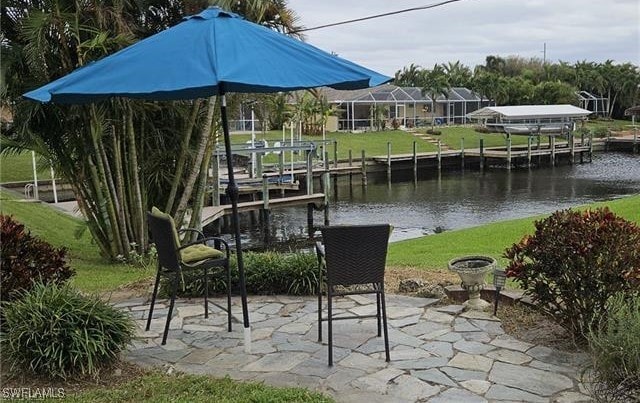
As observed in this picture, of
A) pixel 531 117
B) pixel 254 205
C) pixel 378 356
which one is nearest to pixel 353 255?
pixel 378 356

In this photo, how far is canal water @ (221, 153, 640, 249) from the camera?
17.8 m

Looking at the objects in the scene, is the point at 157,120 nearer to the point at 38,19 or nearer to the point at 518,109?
the point at 38,19

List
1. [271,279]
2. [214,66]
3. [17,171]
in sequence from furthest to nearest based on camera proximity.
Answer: [17,171]
[271,279]
[214,66]

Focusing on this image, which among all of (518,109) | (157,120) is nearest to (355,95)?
(518,109)

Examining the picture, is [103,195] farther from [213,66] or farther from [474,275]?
[213,66]

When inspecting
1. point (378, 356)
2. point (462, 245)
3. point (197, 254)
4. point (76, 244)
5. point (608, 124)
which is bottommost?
point (462, 245)

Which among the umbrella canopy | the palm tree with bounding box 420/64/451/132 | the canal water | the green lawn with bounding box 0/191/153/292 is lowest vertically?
the canal water

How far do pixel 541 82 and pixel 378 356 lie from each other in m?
57.6

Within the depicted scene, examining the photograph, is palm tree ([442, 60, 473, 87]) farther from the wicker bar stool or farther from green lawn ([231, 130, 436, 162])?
the wicker bar stool

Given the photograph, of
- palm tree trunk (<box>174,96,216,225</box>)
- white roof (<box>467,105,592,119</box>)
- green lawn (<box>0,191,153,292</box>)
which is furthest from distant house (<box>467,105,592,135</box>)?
palm tree trunk (<box>174,96,216,225</box>)

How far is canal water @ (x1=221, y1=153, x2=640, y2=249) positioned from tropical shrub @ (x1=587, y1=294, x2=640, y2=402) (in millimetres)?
11904

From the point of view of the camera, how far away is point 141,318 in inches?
199

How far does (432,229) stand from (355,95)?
2834 centimetres

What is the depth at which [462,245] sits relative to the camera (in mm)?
10578
